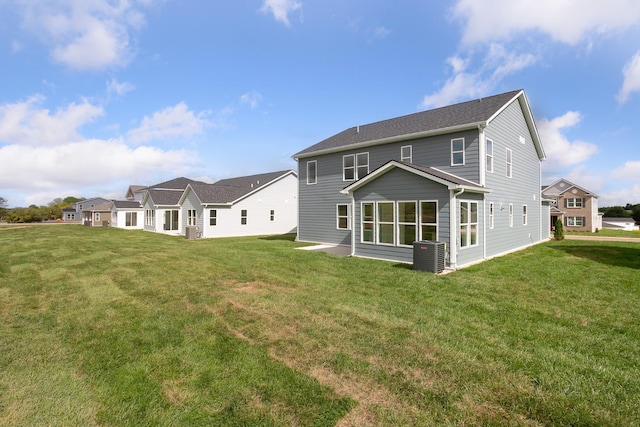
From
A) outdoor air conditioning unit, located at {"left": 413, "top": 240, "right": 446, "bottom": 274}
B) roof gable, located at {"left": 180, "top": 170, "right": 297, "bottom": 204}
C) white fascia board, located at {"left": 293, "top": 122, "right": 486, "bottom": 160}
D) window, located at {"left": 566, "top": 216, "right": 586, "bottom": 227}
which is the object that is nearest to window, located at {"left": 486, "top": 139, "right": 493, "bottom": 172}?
white fascia board, located at {"left": 293, "top": 122, "right": 486, "bottom": 160}

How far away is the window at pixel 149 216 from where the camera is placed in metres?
32.2

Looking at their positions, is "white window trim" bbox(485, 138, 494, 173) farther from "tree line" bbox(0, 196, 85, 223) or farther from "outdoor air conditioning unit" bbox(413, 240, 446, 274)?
"tree line" bbox(0, 196, 85, 223)

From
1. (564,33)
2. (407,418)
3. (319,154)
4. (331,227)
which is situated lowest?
(407,418)

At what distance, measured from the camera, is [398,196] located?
12477 mm

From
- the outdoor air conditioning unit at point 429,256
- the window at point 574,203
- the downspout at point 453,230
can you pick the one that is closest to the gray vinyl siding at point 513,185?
the downspout at point 453,230

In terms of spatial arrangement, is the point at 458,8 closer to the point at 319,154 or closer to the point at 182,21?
the point at 319,154

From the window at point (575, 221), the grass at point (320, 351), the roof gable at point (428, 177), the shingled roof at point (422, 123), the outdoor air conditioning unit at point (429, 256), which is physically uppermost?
the shingled roof at point (422, 123)

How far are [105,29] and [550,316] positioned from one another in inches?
712

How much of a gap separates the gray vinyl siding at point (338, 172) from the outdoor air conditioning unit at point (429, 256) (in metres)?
4.65

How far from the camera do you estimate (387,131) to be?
17.2 meters

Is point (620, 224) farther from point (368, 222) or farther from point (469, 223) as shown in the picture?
point (368, 222)

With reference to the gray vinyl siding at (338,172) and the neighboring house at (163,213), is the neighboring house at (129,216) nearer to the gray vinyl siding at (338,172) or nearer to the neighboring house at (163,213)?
the neighboring house at (163,213)

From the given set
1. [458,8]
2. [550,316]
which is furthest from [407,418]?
[458,8]

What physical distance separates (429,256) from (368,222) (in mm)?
3799
